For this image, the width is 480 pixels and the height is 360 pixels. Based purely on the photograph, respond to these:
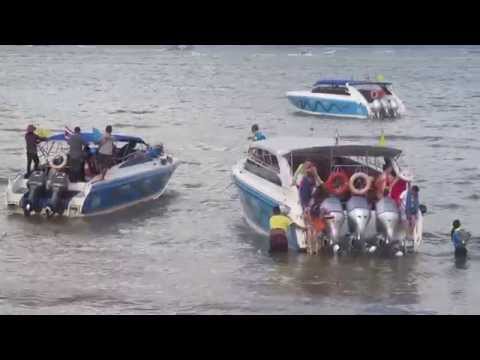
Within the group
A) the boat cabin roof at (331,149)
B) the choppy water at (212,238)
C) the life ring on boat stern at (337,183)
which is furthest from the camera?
the boat cabin roof at (331,149)

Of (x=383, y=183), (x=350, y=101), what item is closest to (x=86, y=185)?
(x=383, y=183)

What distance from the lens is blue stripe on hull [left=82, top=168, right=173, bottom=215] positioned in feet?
67.8

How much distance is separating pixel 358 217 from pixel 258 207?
262 cm

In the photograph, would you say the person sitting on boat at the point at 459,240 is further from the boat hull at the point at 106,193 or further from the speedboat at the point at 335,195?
the boat hull at the point at 106,193

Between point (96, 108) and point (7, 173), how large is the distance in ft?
73.8

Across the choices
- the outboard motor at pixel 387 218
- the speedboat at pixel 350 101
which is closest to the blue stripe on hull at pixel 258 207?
the outboard motor at pixel 387 218

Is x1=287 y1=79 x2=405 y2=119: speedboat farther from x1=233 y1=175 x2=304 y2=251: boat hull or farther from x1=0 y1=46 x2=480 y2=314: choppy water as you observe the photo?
x1=233 y1=175 x2=304 y2=251: boat hull

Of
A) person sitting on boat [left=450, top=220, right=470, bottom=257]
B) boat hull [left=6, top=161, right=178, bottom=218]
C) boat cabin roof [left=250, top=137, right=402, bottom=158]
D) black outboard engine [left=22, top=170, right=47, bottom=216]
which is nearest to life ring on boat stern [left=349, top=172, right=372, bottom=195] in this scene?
boat cabin roof [left=250, top=137, right=402, bottom=158]

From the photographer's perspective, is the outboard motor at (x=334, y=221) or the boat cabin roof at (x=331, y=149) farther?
the boat cabin roof at (x=331, y=149)

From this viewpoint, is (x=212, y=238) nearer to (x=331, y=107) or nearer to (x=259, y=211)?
(x=259, y=211)

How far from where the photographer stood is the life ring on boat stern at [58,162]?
808 inches

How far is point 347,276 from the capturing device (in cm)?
1669

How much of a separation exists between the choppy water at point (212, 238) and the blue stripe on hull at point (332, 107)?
51 centimetres

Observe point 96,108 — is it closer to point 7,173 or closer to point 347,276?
point 7,173
